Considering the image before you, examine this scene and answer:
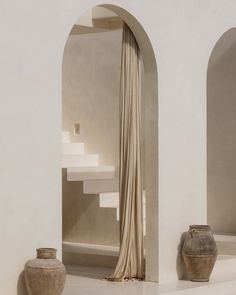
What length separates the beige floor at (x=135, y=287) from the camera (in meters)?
8.26

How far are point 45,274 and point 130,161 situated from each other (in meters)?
2.22

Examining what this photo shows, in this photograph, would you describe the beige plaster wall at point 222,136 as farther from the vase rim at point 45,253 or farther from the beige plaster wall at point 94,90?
the vase rim at point 45,253

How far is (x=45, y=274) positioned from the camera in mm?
6984

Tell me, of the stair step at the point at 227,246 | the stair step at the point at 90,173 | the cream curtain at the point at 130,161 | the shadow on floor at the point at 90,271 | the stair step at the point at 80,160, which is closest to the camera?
the cream curtain at the point at 130,161

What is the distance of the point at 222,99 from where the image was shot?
1198 cm

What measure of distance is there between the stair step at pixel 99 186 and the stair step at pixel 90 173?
0.24ft

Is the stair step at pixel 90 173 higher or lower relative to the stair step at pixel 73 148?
lower

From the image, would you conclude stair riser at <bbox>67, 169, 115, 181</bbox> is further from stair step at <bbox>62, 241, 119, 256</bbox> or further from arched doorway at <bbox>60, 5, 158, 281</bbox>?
stair step at <bbox>62, 241, 119, 256</bbox>

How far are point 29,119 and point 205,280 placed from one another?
292 centimetres

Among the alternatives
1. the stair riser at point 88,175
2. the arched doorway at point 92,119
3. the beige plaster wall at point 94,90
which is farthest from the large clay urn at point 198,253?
the beige plaster wall at point 94,90

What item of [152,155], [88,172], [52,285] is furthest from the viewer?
[88,172]

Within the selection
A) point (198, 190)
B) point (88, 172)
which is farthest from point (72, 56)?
point (198, 190)

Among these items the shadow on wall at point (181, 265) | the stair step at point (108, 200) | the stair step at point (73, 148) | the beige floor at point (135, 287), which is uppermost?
the stair step at point (73, 148)

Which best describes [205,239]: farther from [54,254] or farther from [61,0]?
[61,0]
